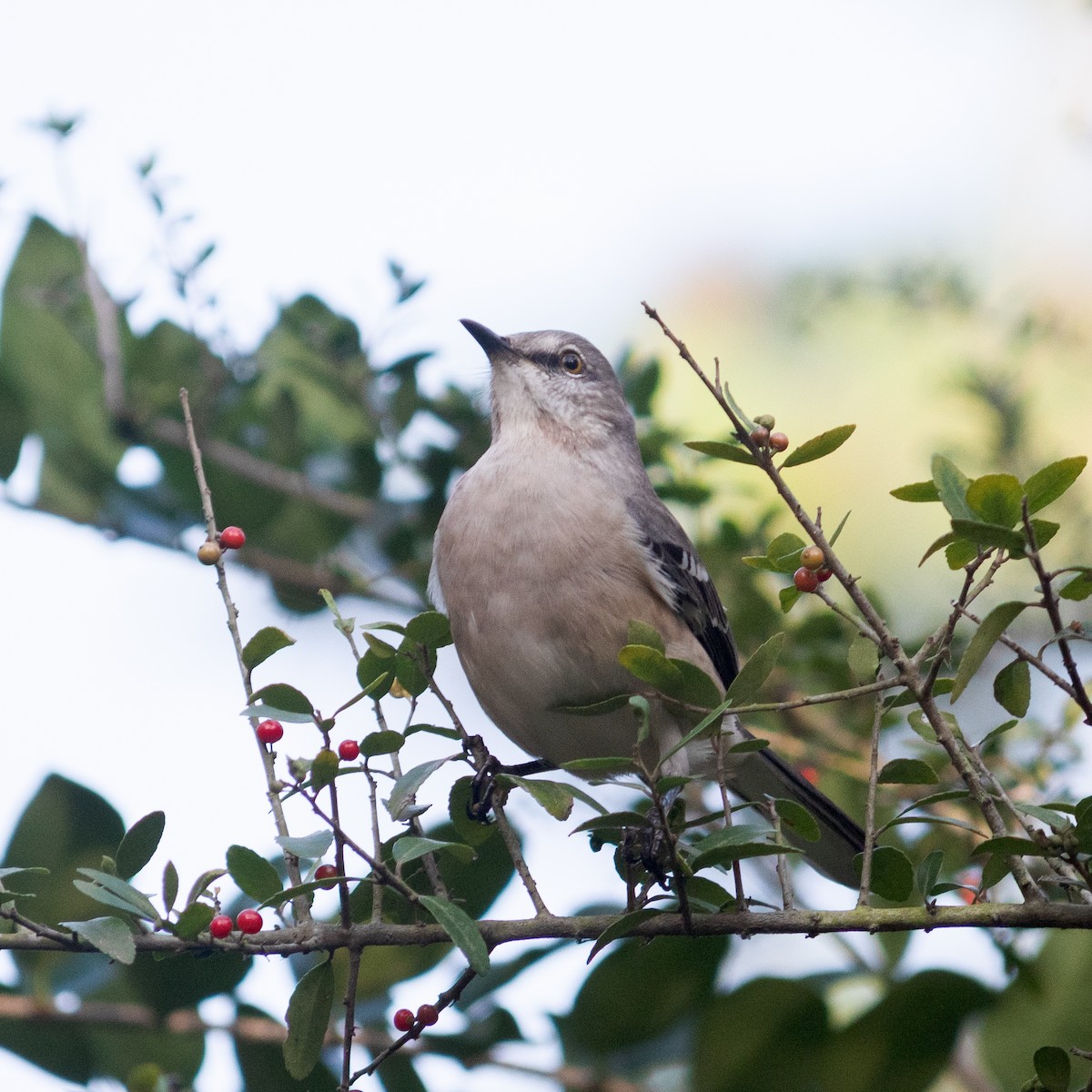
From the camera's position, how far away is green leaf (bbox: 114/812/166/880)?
2609 millimetres

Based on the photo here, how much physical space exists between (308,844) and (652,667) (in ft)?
2.49

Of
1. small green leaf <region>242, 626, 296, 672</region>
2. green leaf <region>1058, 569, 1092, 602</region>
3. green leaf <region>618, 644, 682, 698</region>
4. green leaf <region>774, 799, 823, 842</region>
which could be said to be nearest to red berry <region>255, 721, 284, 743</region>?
small green leaf <region>242, 626, 296, 672</region>

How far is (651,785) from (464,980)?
57 centimetres

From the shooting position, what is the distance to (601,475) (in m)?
4.91

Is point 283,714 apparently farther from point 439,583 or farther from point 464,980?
point 439,583

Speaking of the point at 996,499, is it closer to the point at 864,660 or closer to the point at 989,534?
Answer: the point at 989,534

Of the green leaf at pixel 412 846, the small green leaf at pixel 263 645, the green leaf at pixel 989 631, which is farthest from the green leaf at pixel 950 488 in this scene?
the small green leaf at pixel 263 645

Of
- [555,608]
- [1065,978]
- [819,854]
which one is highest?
[555,608]

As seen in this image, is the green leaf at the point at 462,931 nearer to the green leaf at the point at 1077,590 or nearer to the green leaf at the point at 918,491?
the green leaf at the point at 918,491

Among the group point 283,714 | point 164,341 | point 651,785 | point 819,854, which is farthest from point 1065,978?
point 164,341

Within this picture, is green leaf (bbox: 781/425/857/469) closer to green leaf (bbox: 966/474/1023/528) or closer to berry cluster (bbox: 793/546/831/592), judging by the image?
berry cluster (bbox: 793/546/831/592)

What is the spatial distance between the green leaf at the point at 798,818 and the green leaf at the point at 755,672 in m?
0.23

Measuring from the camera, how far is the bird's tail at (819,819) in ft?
13.8

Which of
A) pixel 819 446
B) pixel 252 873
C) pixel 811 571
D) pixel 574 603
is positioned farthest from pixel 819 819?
pixel 252 873
